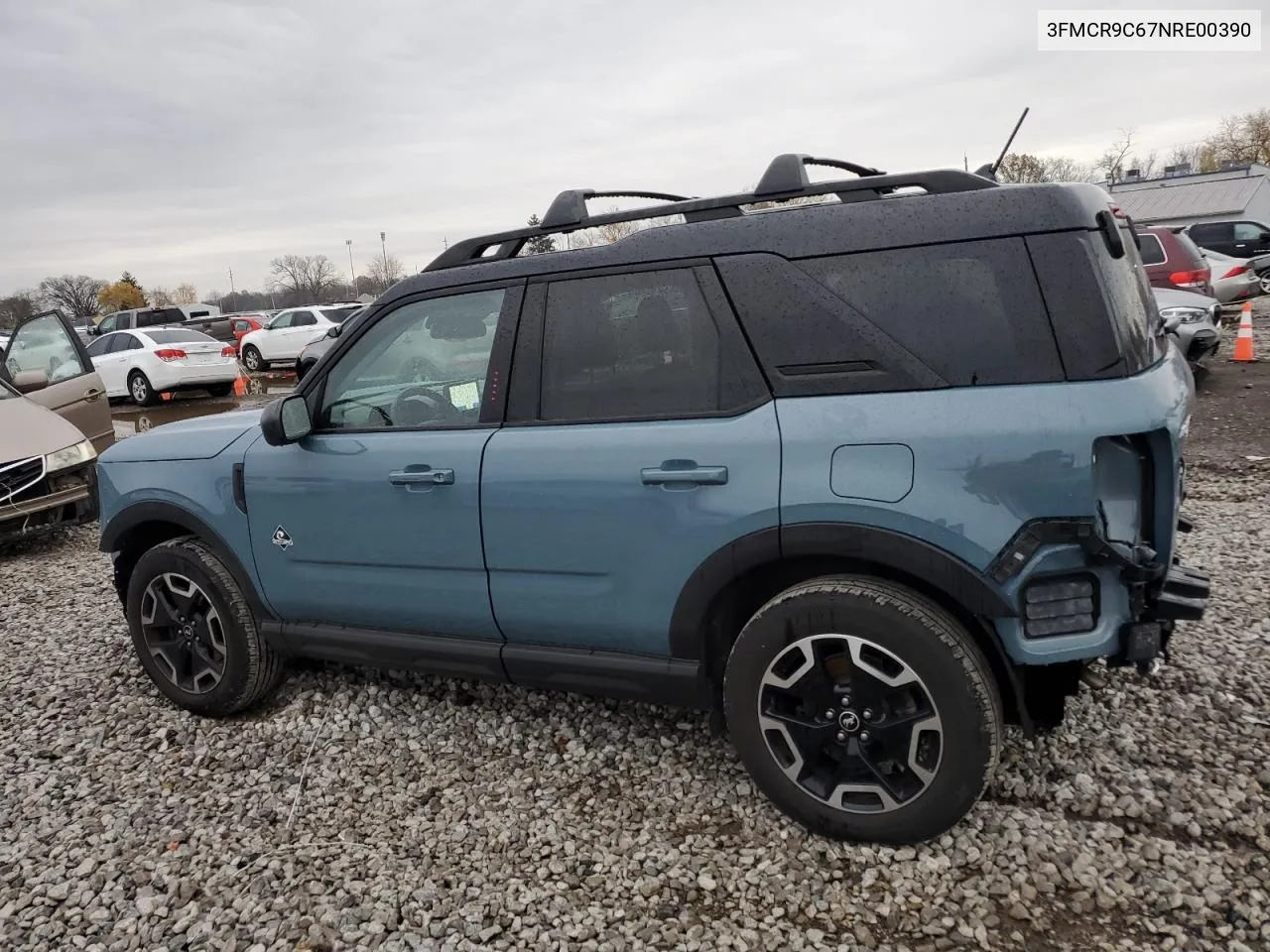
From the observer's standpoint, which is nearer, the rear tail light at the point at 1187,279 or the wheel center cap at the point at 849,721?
the wheel center cap at the point at 849,721

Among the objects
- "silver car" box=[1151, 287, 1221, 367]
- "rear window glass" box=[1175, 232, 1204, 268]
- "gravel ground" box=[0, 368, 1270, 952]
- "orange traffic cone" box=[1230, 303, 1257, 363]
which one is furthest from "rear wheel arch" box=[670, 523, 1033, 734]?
"orange traffic cone" box=[1230, 303, 1257, 363]

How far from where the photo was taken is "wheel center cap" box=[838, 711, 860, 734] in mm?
2578

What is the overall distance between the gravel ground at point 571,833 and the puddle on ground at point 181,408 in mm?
11093

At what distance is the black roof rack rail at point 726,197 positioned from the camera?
8.68 ft

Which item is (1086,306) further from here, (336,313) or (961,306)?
(336,313)

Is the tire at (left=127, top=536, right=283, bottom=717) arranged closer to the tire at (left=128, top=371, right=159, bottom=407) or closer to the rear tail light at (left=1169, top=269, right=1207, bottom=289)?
the rear tail light at (left=1169, top=269, right=1207, bottom=289)

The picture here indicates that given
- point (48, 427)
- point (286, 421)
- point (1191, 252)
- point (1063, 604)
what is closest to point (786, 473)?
point (1063, 604)

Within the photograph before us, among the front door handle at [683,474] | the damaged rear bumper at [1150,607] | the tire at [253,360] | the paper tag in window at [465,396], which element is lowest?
the tire at [253,360]

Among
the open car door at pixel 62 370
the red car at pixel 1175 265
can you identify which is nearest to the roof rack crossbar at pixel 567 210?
the open car door at pixel 62 370

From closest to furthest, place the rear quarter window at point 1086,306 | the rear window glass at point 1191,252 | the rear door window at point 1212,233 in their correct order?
1. the rear quarter window at point 1086,306
2. the rear window glass at point 1191,252
3. the rear door window at point 1212,233

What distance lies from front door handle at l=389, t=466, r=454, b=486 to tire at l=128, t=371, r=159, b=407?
1519 cm

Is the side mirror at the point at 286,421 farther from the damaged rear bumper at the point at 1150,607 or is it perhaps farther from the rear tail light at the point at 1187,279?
the rear tail light at the point at 1187,279

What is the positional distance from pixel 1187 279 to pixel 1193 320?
2380 mm

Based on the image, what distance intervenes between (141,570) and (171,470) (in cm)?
47
